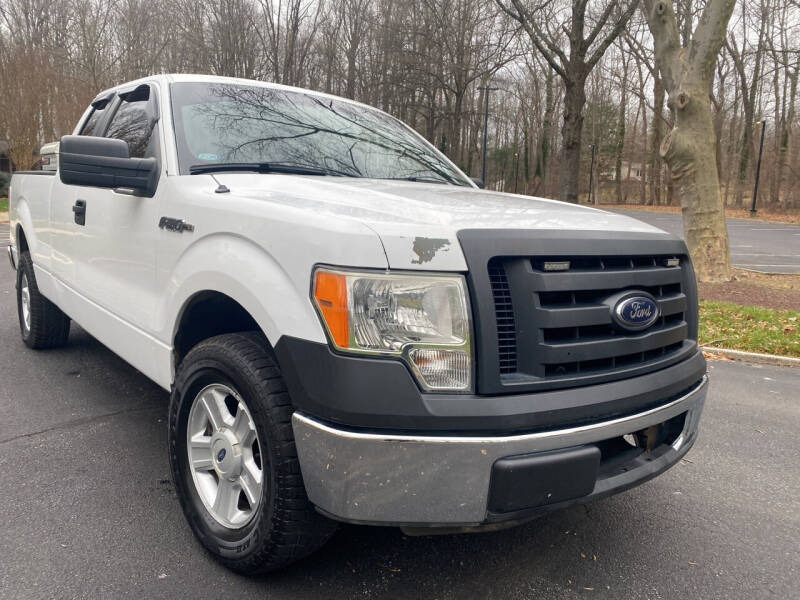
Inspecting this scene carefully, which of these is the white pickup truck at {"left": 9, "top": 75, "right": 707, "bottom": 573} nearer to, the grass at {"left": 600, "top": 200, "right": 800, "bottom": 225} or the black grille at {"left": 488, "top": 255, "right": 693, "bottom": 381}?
the black grille at {"left": 488, "top": 255, "right": 693, "bottom": 381}

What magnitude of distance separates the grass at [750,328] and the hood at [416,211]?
462 centimetres

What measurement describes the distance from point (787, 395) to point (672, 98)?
21.7 feet

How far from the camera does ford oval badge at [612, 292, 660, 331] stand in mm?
2092

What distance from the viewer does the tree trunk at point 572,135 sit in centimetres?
1597

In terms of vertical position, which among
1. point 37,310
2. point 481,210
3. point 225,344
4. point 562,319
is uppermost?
point 481,210

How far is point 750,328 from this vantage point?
7055 millimetres

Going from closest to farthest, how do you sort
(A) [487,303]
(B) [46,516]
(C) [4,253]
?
(A) [487,303] < (B) [46,516] < (C) [4,253]

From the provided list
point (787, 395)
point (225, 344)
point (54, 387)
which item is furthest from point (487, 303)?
point (787, 395)

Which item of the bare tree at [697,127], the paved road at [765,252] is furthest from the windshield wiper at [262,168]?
the paved road at [765,252]

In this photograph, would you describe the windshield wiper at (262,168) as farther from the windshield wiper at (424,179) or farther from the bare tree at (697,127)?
the bare tree at (697,127)

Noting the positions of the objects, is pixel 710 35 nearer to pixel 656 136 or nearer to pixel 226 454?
pixel 226 454

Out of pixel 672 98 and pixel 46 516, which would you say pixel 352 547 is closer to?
pixel 46 516

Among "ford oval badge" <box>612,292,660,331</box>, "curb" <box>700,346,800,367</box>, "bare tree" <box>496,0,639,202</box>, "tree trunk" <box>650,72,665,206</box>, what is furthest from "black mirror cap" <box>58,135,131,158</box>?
"tree trunk" <box>650,72,665,206</box>

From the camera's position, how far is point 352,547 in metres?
2.50
